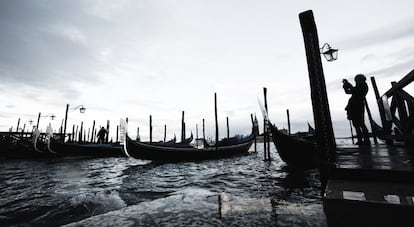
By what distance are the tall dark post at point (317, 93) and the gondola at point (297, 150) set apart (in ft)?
13.0

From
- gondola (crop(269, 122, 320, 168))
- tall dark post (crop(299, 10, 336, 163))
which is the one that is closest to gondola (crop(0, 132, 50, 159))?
gondola (crop(269, 122, 320, 168))

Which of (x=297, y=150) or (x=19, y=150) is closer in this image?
(x=297, y=150)

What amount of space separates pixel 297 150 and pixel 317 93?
4.81m

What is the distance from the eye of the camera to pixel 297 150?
6.57m

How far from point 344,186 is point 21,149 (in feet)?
65.3

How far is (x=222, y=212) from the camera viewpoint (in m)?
2.45

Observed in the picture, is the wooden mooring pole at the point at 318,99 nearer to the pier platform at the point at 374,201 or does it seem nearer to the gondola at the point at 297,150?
the pier platform at the point at 374,201

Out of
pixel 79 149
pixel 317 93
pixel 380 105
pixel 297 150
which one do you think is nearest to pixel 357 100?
pixel 380 105

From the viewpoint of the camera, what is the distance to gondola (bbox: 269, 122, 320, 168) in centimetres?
621

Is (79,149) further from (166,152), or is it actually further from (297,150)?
(297,150)

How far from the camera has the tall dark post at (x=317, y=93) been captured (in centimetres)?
218

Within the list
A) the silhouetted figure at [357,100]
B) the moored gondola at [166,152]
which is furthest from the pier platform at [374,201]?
the moored gondola at [166,152]

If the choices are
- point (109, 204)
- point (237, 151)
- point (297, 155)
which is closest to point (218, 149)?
point (237, 151)

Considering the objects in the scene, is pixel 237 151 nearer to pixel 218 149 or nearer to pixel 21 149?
pixel 218 149
